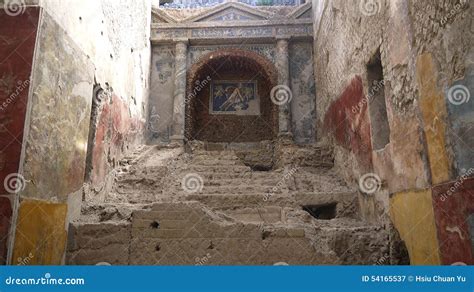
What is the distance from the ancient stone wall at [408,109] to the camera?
283 cm

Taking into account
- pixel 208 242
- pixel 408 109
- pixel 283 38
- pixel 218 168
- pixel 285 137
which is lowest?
pixel 208 242

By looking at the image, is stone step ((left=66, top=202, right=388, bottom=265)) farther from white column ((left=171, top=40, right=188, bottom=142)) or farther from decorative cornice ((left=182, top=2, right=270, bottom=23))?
decorative cornice ((left=182, top=2, right=270, bottom=23))

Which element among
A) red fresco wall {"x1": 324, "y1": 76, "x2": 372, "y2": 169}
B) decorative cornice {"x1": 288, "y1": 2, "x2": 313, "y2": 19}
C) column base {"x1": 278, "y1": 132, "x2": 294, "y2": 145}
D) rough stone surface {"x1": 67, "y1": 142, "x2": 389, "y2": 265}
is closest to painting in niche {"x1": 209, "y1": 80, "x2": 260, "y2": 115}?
column base {"x1": 278, "y1": 132, "x2": 294, "y2": 145}

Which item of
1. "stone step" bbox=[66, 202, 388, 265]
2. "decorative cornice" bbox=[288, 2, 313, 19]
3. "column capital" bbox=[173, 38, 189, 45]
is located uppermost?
"decorative cornice" bbox=[288, 2, 313, 19]

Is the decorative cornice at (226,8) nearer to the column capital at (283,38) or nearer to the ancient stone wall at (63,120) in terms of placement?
the column capital at (283,38)

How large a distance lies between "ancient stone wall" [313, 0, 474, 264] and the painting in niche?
443cm

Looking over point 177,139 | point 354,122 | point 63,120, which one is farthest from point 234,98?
point 63,120

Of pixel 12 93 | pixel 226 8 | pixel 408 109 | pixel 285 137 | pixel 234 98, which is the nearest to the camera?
pixel 12 93

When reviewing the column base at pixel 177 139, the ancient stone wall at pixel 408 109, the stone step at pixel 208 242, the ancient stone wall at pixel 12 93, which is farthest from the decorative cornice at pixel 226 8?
the stone step at pixel 208 242

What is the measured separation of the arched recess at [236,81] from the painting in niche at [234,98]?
9 cm

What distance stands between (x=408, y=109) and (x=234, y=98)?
7050mm

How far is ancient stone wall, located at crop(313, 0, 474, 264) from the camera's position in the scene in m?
2.83

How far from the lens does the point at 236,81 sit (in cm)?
1052

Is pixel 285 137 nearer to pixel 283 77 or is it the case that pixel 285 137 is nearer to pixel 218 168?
pixel 283 77
